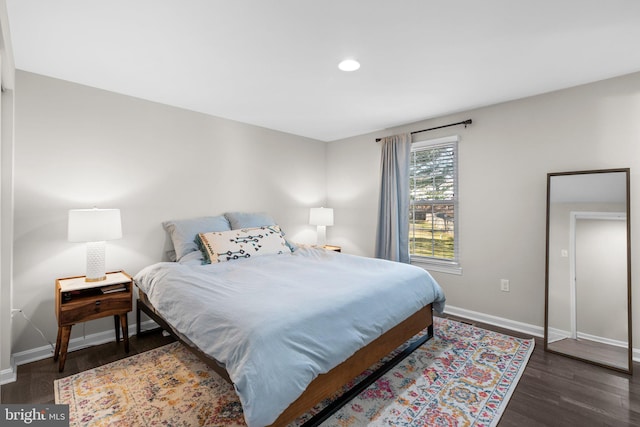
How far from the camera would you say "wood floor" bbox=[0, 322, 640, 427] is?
5.76 feet

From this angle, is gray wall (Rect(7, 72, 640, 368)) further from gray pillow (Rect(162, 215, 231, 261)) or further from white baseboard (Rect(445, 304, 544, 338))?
gray pillow (Rect(162, 215, 231, 261))

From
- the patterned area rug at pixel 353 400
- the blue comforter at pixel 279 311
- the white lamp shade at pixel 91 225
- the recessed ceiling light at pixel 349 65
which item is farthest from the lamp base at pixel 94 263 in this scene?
the recessed ceiling light at pixel 349 65

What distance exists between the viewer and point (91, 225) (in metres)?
2.38

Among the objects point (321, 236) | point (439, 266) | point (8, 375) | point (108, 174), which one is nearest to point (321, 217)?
point (321, 236)

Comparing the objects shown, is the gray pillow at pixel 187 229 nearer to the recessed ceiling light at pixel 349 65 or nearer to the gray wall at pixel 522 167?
the recessed ceiling light at pixel 349 65

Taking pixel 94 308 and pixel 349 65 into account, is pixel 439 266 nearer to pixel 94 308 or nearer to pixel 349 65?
pixel 349 65

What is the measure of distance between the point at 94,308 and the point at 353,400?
212cm

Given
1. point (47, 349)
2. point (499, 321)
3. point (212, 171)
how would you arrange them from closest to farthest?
point (47, 349)
point (499, 321)
point (212, 171)

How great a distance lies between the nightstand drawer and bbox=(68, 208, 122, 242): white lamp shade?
1.59ft

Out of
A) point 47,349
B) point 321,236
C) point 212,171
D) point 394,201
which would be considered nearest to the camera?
point 47,349

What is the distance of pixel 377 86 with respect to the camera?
2.74 metres

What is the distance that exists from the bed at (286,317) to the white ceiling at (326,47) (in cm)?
167

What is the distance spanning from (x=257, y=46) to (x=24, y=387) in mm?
2870

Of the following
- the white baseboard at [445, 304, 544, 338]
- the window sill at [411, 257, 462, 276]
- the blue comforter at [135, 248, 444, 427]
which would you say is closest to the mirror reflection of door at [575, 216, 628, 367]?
the white baseboard at [445, 304, 544, 338]
